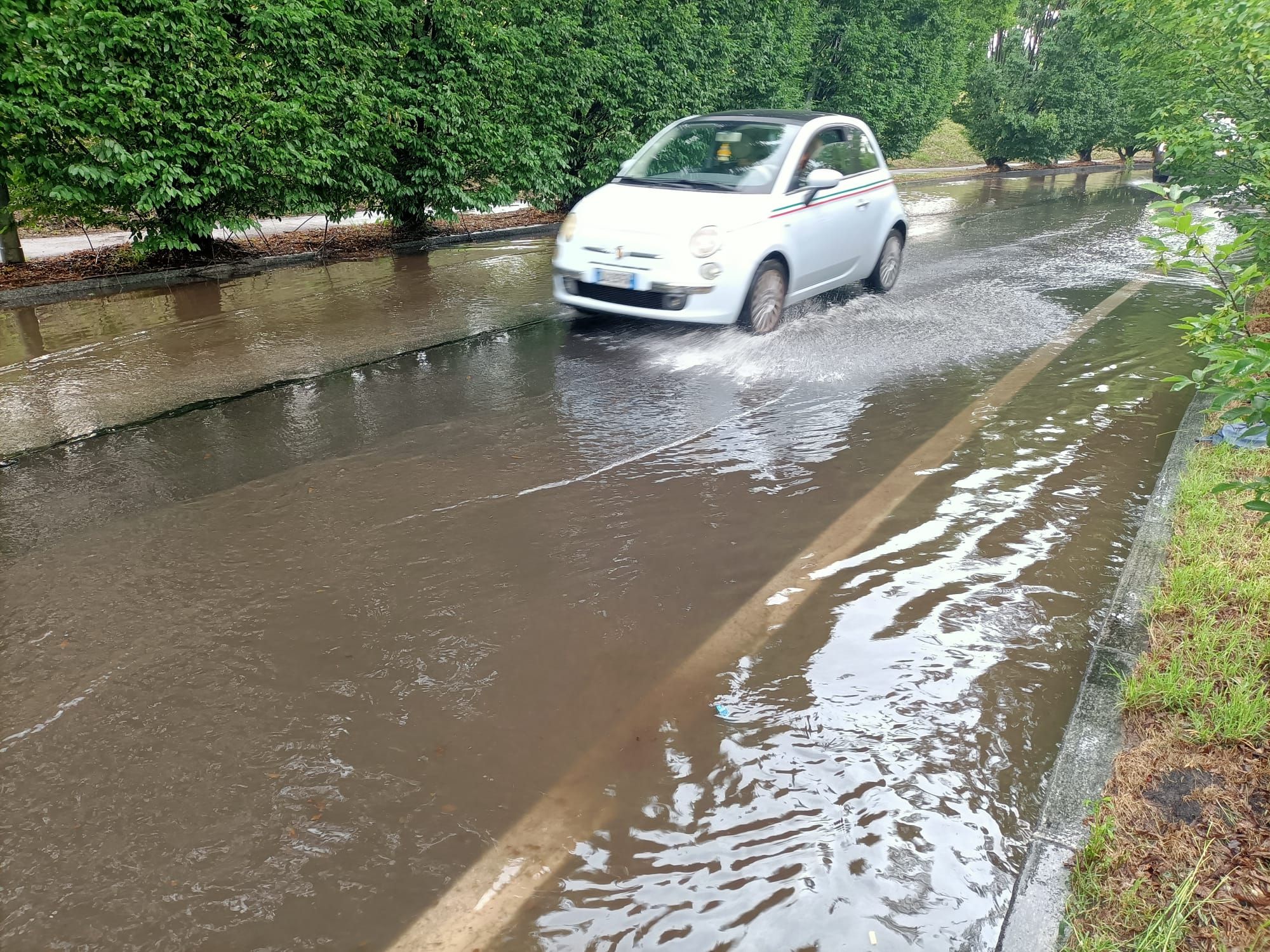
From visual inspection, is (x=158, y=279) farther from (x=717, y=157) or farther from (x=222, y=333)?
(x=717, y=157)

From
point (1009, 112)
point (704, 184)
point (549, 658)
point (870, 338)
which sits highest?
point (1009, 112)

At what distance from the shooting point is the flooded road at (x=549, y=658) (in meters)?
2.57

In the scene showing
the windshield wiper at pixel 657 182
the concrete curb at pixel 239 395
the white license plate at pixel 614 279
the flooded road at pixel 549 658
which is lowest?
the flooded road at pixel 549 658

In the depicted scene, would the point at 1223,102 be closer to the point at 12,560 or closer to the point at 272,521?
the point at 272,521

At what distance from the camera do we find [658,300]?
733cm

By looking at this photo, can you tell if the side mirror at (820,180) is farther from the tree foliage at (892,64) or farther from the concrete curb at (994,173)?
the concrete curb at (994,173)

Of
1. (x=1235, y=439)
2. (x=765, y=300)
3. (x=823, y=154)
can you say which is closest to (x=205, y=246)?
(x=765, y=300)

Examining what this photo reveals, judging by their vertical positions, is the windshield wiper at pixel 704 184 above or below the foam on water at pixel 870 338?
above

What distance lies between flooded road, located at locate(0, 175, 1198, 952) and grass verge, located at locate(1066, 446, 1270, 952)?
26 cm

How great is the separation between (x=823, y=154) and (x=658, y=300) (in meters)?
2.62

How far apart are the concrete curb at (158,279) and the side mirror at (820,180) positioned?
22.5ft

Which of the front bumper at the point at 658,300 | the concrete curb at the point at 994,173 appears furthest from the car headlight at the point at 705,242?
the concrete curb at the point at 994,173

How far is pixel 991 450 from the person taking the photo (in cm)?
575

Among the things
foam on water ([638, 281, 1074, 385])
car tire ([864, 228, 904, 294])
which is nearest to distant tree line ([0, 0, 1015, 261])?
foam on water ([638, 281, 1074, 385])
